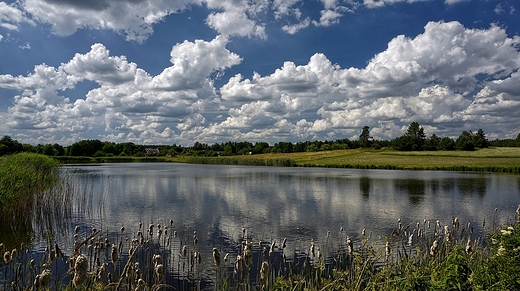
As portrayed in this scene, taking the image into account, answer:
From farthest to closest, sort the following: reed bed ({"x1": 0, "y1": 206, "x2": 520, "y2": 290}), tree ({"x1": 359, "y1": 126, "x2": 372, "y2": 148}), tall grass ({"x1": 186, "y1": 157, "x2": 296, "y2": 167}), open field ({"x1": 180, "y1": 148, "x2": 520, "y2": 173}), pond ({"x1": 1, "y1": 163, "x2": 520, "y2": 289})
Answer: tree ({"x1": 359, "y1": 126, "x2": 372, "y2": 148}), tall grass ({"x1": 186, "y1": 157, "x2": 296, "y2": 167}), open field ({"x1": 180, "y1": 148, "x2": 520, "y2": 173}), pond ({"x1": 1, "y1": 163, "x2": 520, "y2": 289}), reed bed ({"x1": 0, "y1": 206, "x2": 520, "y2": 290})

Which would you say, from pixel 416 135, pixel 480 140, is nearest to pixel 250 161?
pixel 416 135

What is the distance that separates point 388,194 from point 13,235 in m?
27.9

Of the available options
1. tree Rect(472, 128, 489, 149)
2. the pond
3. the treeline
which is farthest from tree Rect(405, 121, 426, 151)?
the pond

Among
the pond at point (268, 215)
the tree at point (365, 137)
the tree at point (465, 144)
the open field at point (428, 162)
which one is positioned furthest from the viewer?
the tree at point (365, 137)

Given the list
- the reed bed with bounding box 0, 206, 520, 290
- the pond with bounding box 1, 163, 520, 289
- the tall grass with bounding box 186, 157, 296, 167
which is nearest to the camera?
the reed bed with bounding box 0, 206, 520, 290

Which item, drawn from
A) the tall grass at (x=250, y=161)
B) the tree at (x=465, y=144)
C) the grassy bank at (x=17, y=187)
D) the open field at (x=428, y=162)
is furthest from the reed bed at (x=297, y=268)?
the tree at (x=465, y=144)

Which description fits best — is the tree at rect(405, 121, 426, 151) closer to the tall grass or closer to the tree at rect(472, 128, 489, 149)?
the tree at rect(472, 128, 489, 149)

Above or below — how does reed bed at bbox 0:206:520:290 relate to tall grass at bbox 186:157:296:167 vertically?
above

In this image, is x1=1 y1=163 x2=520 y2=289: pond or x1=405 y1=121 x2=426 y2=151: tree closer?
x1=1 y1=163 x2=520 y2=289: pond

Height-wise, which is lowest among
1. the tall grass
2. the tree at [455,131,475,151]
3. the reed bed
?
the tall grass

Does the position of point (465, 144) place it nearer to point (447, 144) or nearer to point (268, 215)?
point (447, 144)

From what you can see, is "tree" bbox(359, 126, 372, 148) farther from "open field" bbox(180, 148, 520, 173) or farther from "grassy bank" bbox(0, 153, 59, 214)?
"grassy bank" bbox(0, 153, 59, 214)

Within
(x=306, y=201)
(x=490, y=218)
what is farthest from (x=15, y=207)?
(x=490, y=218)

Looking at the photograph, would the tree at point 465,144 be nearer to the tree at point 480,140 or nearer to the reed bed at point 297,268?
the tree at point 480,140
